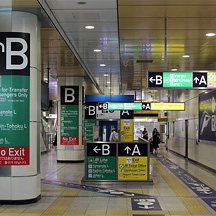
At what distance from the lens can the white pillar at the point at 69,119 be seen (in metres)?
15.8

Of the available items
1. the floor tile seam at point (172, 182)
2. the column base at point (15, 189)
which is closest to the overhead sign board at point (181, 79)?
the floor tile seam at point (172, 182)

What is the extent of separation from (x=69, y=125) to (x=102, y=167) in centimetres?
599

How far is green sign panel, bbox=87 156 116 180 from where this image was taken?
32.7 feet

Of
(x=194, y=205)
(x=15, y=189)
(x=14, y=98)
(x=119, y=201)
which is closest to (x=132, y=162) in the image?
(x=119, y=201)

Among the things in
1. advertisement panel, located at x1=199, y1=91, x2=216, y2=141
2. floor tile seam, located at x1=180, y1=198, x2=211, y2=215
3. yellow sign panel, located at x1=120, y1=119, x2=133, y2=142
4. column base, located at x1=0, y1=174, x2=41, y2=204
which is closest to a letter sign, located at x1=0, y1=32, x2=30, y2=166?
column base, located at x1=0, y1=174, x2=41, y2=204

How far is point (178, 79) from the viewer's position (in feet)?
25.7

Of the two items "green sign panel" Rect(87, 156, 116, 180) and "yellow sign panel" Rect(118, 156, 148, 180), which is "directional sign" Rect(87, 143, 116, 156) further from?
"yellow sign panel" Rect(118, 156, 148, 180)

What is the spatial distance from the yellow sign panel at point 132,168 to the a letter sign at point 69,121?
6.10 metres

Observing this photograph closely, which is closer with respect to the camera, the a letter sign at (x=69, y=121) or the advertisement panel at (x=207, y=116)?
the advertisement panel at (x=207, y=116)

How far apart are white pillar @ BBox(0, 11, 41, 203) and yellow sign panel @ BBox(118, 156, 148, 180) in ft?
10.4

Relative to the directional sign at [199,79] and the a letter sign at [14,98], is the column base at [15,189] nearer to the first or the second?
the a letter sign at [14,98]

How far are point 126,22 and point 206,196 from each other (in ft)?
13.7

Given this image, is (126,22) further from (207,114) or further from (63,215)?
(207,114)

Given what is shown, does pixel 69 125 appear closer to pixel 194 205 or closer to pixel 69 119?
pixel 69 119
